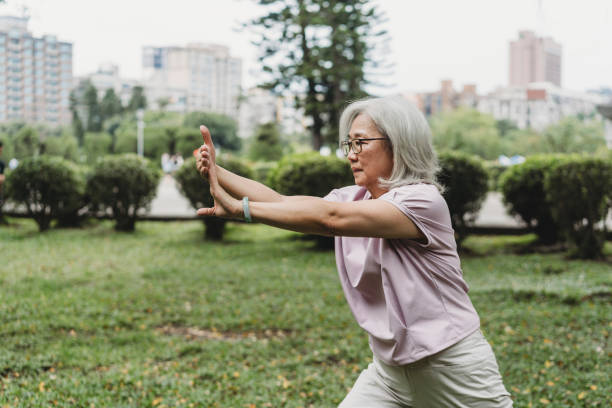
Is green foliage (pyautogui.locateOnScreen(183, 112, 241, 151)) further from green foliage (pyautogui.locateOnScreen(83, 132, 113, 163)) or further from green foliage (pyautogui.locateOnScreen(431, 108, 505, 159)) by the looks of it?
green foliage (pyautogui.locateOnScreen(431, 108, 505, 159))

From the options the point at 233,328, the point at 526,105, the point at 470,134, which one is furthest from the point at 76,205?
the point at 526,105

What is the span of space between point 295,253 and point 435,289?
356 inches

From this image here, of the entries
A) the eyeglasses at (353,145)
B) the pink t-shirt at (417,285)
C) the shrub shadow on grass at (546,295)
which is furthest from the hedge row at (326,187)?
the pink t-shirt at (417,285)

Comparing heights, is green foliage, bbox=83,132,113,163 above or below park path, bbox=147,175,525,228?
above

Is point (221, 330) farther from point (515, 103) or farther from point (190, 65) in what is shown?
point (515, 103)

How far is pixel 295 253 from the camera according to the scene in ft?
35.9

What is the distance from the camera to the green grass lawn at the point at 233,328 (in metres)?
4.39

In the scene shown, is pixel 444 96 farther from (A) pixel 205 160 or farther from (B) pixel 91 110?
(A) pixel 205 160

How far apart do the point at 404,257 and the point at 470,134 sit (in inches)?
2714

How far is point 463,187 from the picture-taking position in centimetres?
1055

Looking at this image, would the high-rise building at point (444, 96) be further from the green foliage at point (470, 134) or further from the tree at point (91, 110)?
the tree at point (91, 110)

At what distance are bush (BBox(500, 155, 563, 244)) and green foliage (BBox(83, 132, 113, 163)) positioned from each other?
56024 millimetres

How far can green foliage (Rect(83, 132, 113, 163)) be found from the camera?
203 ft

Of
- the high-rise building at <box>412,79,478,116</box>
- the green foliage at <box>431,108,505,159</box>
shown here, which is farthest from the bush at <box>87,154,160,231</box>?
the high-rise building at <box>412,79,478,116</box>
